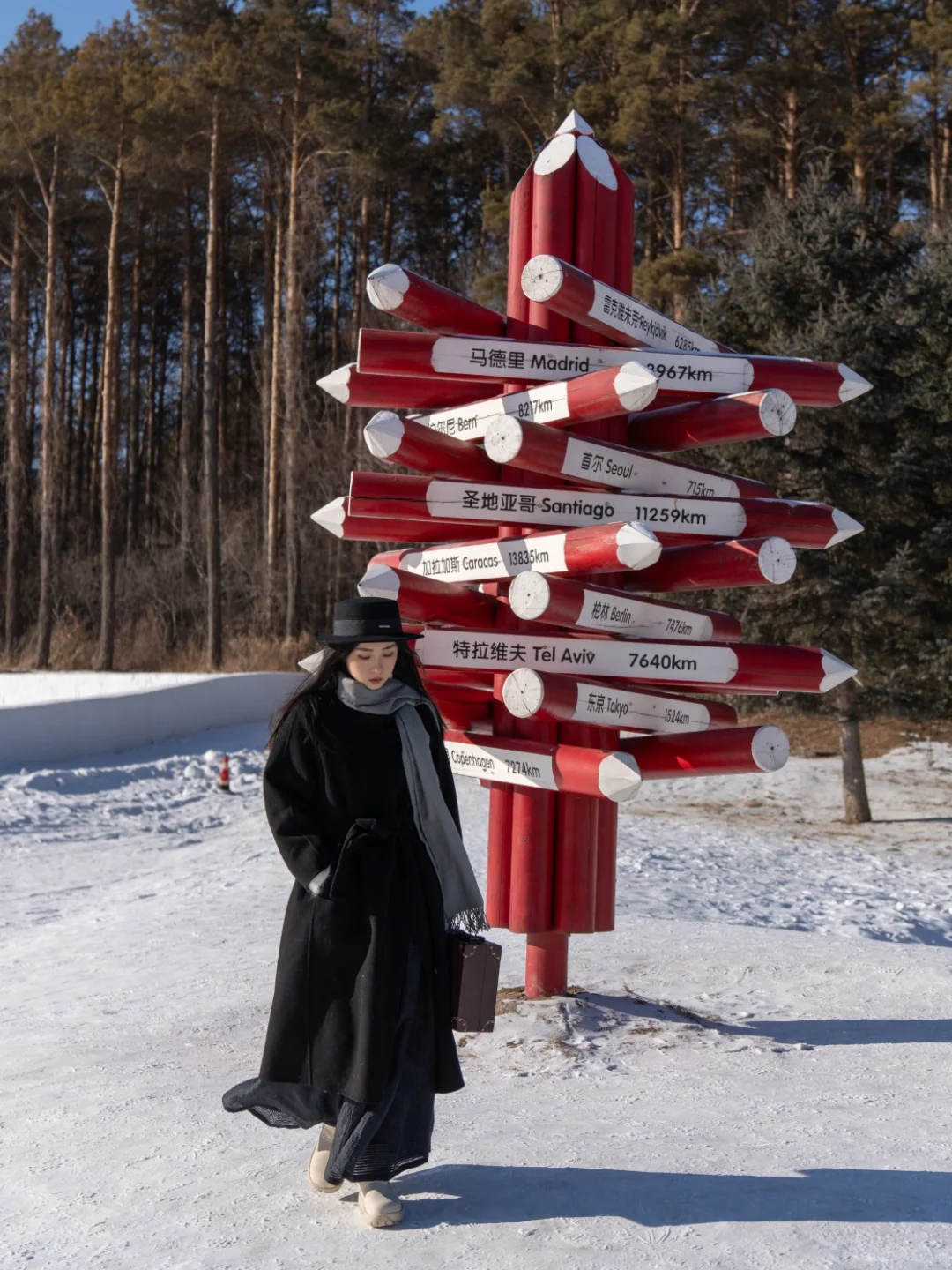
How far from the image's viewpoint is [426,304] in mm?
4812

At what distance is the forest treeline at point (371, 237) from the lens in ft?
40.4

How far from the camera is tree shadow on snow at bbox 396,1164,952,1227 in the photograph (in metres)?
3.26

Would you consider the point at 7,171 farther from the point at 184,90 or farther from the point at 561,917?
the point at 561,917

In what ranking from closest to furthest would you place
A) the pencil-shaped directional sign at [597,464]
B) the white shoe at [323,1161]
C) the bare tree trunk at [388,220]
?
1. the white shoe at [323,1161]
2. the pencil-shaped directional sign at [597,464]
3. the bare tree trunk at [388,220]

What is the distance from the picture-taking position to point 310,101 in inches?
1005

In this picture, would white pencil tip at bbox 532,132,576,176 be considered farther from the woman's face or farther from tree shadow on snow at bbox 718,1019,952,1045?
tree shadow on snow at bbox 718,1019,952,1045

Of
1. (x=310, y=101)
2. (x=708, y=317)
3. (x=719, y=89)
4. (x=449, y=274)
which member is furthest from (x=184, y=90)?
(x=708, y=317)

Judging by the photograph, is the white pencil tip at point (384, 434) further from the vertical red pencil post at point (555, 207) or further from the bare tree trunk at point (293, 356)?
the bare tree trunk at point (293, 356)

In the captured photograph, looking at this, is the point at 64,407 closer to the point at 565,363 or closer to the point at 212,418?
the point at 212,418

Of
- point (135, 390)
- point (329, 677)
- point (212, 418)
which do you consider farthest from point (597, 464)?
point (135, 390)

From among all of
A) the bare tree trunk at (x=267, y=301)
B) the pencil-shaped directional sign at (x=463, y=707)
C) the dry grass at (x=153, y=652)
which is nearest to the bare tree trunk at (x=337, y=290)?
the bare tree trunk at (x=267, y=301)

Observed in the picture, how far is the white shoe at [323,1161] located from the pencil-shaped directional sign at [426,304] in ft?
8.60

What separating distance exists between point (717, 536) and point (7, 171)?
26.7 metres

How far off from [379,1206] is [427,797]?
3.29 ft
